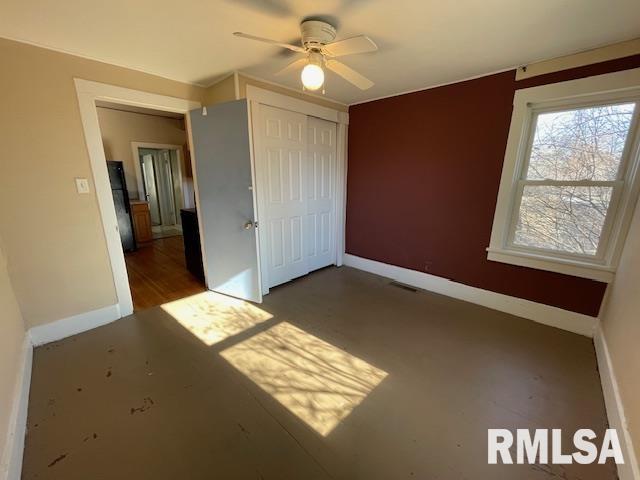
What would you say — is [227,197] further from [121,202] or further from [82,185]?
[121,202]

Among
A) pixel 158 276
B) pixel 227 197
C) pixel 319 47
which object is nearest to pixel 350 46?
pixel 319 47

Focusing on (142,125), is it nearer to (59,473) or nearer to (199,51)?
(199,51)

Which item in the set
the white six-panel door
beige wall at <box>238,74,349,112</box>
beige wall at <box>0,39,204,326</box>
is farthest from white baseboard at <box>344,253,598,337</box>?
beige wall at <box>0,39,204,326</box>

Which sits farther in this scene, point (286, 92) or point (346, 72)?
point (286, 92)

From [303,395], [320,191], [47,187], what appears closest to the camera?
[303,395]

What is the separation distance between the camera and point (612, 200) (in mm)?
2090

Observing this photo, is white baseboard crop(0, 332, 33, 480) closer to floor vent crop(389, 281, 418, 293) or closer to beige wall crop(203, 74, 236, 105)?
beige wall crop(203, 74, 236, 105)

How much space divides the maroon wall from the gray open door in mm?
1696

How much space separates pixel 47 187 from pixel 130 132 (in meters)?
3.65

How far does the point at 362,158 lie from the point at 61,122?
297 cm

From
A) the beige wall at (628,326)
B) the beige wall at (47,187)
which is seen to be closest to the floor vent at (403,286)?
the beige wall at (628,326)

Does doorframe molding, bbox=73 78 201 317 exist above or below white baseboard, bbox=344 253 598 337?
above

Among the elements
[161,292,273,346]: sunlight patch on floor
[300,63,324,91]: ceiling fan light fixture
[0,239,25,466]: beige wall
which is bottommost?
[161,292,273,346]: sunlight patch on floor

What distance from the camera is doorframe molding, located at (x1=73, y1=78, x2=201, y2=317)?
6.98 feet
